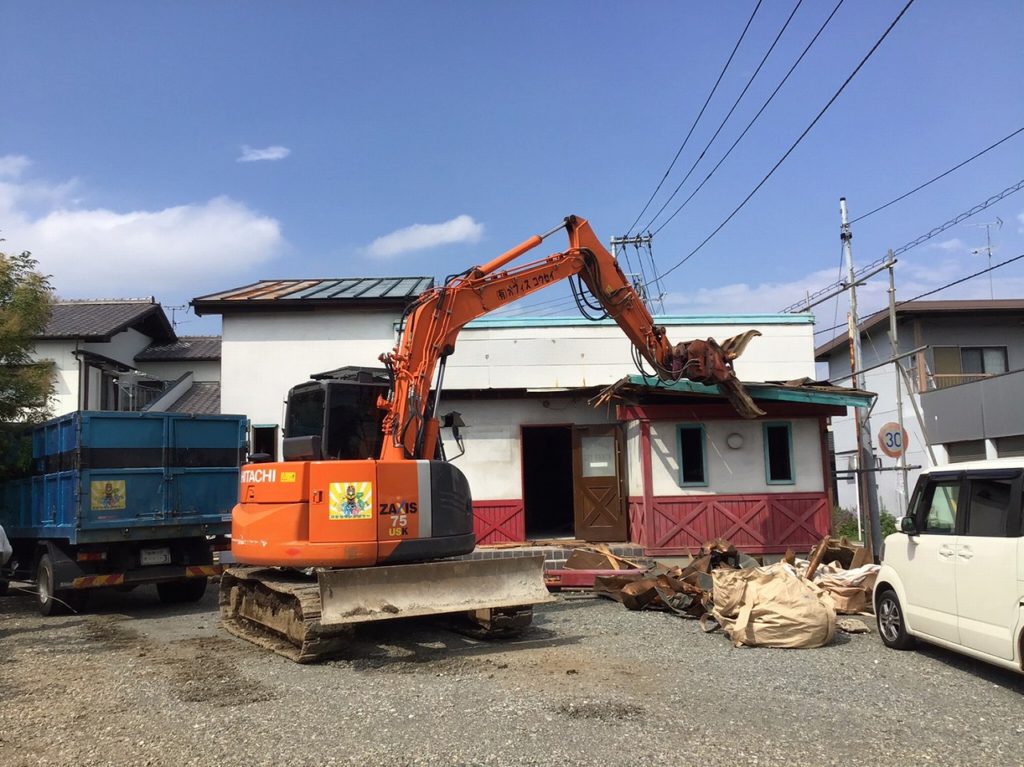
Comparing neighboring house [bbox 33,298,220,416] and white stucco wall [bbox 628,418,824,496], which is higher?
neighboring house [bbox 33,298,220,416]

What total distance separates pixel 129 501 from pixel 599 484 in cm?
811

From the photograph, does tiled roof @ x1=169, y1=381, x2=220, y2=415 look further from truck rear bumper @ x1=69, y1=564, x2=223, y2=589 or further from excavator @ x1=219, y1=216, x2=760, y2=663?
excavator @ x1=219, y1=216, x2=760, y2=663

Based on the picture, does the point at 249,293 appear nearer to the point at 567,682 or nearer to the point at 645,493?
the point at 645,493

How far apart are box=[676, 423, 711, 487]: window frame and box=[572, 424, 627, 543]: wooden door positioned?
135 cm

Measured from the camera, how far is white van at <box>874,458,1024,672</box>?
239 inches

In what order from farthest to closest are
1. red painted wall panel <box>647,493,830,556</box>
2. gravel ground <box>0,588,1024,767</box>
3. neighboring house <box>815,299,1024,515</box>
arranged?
neighboring house <box>815,299,1024,515</box> → red painted wall panel <box>647,493,830,556</box> → gravel ground <box>0,588,1024,767</box>

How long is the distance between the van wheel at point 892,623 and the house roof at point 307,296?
38.3ft

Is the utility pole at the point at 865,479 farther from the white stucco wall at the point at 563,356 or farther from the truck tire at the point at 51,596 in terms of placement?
the truck tire at the point at 51,596

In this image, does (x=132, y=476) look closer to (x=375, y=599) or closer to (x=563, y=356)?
(x=375, y=599)

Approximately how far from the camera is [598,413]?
15242 millimetres

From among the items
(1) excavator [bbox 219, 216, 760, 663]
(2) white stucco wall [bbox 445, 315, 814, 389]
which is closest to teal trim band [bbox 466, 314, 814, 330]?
(2) white stucco wall [bbox 445, 315, 814, 389]

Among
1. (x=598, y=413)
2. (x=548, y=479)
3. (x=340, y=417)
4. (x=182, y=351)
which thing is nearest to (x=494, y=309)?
(x=340, y=417)

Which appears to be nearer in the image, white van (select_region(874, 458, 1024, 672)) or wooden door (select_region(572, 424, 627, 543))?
white van (select_region(874, 458, 1024, 672))

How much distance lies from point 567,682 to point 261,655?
10.4 ft
